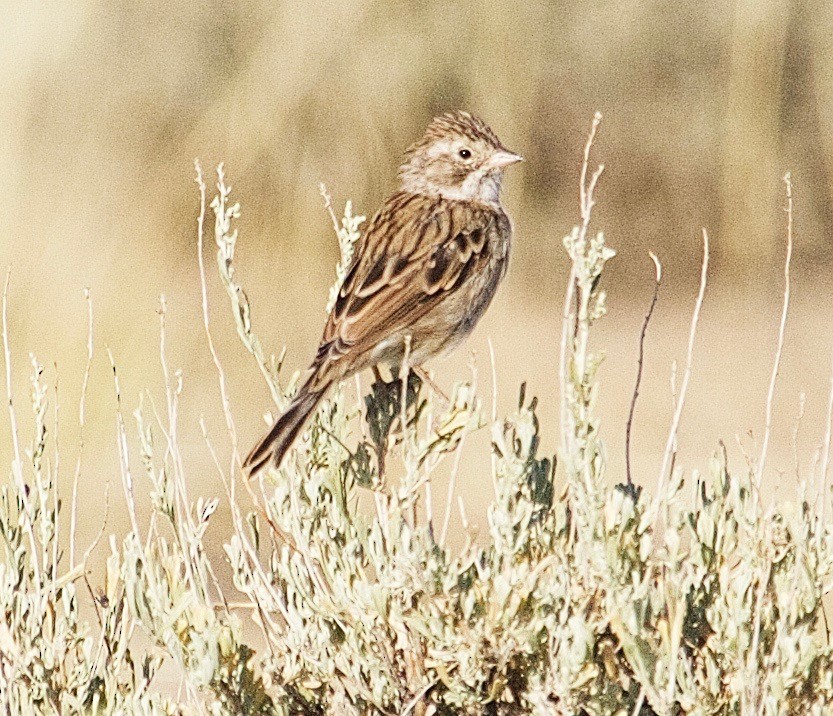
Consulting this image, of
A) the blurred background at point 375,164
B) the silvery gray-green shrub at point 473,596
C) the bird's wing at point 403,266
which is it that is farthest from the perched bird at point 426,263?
the blurred background at point 375,164

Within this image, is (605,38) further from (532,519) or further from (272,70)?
(532,519)

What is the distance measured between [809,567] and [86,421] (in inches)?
116

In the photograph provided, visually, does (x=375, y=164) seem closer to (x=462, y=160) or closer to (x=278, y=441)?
(x=462, y=160)

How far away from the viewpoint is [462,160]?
472cm

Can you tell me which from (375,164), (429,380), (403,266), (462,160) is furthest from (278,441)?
(375,164)

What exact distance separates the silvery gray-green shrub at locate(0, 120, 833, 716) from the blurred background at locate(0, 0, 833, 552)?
7.13 feet

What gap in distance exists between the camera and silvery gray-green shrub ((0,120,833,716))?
9.70 ft


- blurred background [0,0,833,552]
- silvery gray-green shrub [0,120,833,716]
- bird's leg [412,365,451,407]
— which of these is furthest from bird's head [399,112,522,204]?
silvery gray-green shrub [0,120,833,716]

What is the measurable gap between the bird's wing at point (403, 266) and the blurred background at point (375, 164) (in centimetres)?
131

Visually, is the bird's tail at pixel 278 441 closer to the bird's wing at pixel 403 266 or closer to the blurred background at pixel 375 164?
the bird's wing at pixel 403 266

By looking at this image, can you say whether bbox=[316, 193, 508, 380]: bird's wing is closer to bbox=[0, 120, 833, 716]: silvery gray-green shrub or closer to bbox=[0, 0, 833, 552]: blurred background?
bbox=[0, 120, 833, 716]: silvery gray-green shrub

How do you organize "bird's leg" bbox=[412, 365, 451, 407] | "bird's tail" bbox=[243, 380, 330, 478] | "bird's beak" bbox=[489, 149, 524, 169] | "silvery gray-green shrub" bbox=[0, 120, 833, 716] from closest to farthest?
"silvery gray-green shrub" bbox=[0, 120, 833, 716] → "bird's tail" bbox=[243, 380, 330, 478] → "bird's leg" bbox=[412, 365, 451, 407] → "bird's beak" bbox=[489, 149, 524, 169]

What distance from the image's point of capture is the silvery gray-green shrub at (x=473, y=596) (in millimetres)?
2957

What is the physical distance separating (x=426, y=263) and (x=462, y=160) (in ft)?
1.69
